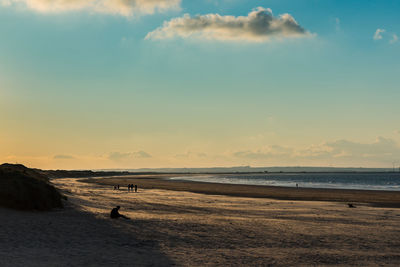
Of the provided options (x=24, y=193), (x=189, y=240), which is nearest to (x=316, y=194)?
(x=189, y=240)

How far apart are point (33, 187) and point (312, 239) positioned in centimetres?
1653

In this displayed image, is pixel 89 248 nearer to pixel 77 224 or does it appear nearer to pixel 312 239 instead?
pixel 77 224

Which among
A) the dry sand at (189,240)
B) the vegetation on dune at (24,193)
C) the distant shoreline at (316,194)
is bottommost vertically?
the distant shoreline at (316,194)

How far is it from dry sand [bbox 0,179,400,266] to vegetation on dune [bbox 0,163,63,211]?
1157 millimetres

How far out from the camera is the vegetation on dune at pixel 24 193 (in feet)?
71.8

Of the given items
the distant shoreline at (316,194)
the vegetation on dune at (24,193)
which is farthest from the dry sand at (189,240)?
the distant shoreline at (316,194)

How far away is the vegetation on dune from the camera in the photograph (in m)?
21.9

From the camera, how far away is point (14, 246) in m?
14.1

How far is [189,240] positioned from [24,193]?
37.6 feet

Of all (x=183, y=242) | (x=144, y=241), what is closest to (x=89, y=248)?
(x=144, y=241)

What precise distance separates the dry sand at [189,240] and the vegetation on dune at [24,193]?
3.79 ft

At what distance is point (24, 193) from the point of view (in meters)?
22.2

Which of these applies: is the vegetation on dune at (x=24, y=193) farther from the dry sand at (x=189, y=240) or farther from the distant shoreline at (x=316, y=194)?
the distant shoreline at (x=316, y=194)

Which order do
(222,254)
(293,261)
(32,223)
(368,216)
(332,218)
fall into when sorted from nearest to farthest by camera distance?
1. (293,261)
2. (222,254)
3. (32,223)
4. (332,218)
5. (368,216)
